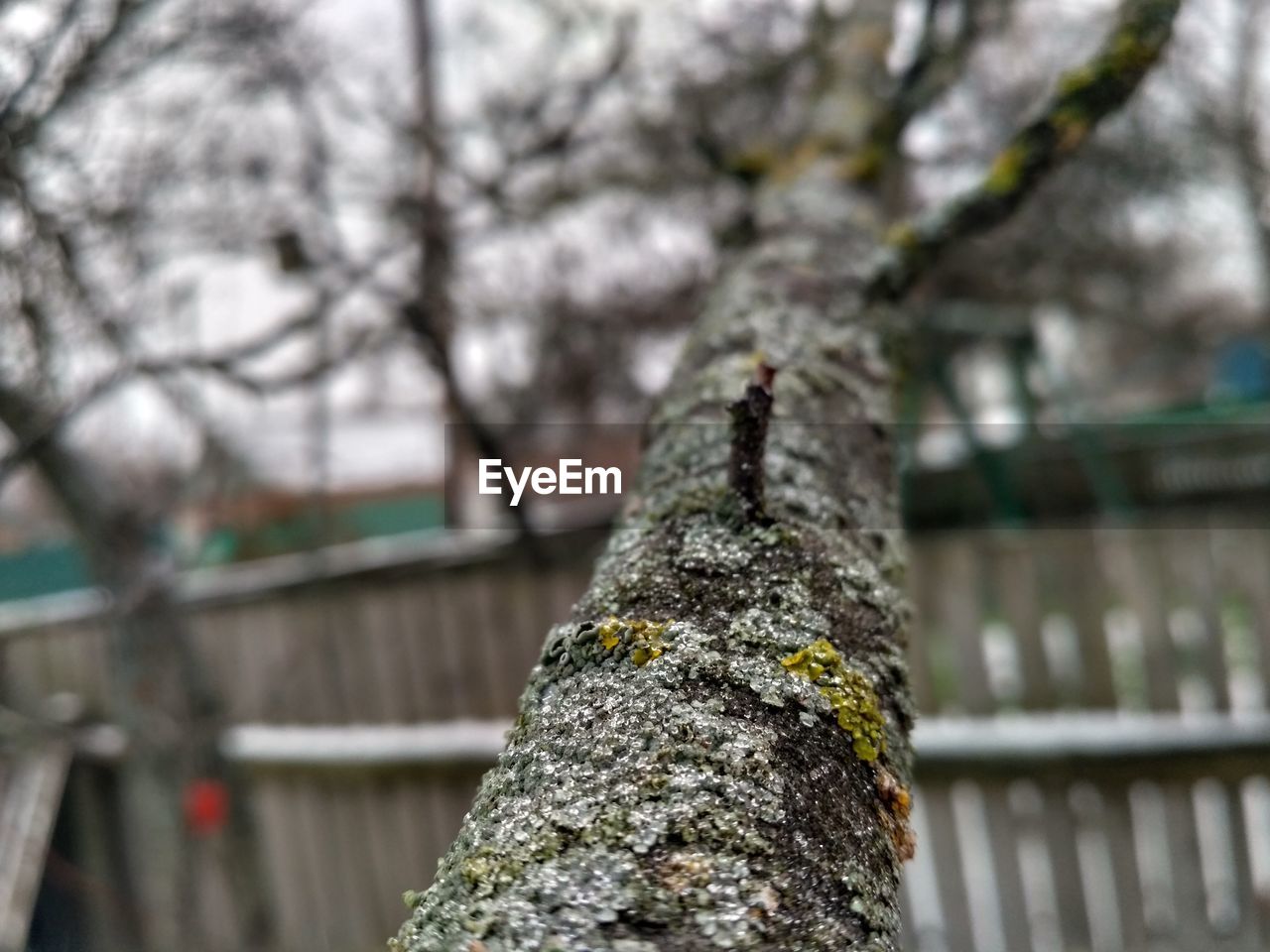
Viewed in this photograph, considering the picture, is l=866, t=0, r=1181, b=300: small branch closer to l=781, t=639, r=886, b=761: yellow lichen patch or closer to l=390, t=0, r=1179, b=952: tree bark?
l=390, t=0, r=1179, b=952: tree bark

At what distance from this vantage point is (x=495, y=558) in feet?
15.2

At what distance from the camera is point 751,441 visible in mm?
791

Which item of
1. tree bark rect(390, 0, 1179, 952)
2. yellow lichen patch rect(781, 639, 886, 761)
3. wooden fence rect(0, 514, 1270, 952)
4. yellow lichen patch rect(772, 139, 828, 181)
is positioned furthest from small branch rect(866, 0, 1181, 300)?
wooden fence rect(0, 514, 1270, 952)

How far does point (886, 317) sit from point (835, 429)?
45cm

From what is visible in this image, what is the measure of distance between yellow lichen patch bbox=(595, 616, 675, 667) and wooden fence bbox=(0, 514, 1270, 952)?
124 inches

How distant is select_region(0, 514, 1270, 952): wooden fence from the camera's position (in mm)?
3461

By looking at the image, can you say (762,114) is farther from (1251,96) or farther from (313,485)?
(313,485)

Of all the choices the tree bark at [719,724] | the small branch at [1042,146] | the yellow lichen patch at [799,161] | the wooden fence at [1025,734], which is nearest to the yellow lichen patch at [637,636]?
the tree bark at [719,724]

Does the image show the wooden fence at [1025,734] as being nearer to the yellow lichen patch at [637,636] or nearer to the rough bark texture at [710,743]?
the rough bark texture at [710,743]

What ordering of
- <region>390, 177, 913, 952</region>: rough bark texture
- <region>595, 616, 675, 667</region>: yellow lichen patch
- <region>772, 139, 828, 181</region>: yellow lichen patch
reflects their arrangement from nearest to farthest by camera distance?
<region>390, 177, 913, 952</region>: rough bark texture
<region>595, 616, 675, 667</region>: yellow lichen patch
<region>772, 139, 828, 181</region>: yellow lichen patch

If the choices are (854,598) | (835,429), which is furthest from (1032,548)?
(854,598)

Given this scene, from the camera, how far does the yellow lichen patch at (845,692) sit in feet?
2.29

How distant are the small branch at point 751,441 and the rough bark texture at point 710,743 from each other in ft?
0.06

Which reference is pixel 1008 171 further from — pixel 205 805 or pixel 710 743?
pixel 205 805
